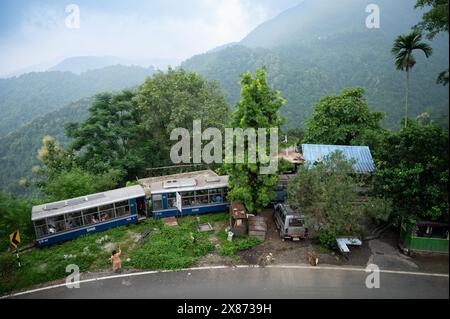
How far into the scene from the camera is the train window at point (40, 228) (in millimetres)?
17781

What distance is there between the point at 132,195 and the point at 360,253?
549 inches

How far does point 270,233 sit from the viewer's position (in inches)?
758

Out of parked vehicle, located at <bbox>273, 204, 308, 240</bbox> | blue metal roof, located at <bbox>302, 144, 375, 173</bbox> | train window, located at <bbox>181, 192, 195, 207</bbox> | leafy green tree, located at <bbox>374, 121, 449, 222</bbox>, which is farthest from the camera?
blue metal roof, located at <bbox>302, 144, 375, 173</bbox>

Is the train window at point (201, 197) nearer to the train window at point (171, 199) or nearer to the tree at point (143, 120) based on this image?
the train window at point (171, 199)

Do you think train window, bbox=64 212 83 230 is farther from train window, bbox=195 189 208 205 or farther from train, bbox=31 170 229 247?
train window, bbox=195 189 208 205

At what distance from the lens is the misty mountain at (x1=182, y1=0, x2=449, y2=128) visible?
200ft

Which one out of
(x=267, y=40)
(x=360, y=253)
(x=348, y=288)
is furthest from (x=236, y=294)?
(x=267, y=40)

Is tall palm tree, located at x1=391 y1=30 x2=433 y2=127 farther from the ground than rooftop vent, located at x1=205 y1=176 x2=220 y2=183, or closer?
farther from the ground

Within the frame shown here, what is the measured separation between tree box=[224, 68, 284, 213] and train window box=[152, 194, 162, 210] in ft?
16.4

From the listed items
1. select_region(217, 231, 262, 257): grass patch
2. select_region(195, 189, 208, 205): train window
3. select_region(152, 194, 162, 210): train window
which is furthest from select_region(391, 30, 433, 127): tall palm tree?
select_region(152, 194, 162, 210): train window

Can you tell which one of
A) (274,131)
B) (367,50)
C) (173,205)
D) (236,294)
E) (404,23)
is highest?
(404,23)

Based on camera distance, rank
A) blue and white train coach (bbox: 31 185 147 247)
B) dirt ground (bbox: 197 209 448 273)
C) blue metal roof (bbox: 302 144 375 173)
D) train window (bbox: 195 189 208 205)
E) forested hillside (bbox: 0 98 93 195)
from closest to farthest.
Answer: dirt ground (bbox: 197 209 448 273), blue and white train coach (bbox: 31 185 147 247), train window (bbox: 195 189 208 205), blue metal roof (bbox: 302 144 375 173), forested hillside (bbox: 0 98 93 195)

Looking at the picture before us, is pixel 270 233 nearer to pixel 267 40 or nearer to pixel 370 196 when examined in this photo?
pixel 370 196

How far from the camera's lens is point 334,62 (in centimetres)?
8650
